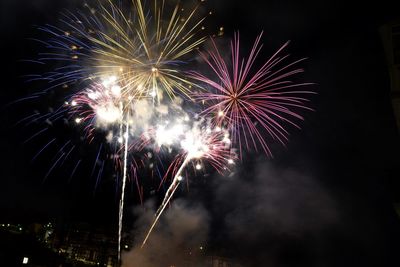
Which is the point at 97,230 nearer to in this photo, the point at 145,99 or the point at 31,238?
the point at 31,238

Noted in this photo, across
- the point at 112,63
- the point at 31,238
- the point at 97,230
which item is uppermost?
the point at 97,230

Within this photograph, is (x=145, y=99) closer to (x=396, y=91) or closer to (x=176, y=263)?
(x=396, y=91)

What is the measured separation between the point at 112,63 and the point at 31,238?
64.7 feet

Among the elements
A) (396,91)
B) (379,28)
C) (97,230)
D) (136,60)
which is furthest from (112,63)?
(97,230)

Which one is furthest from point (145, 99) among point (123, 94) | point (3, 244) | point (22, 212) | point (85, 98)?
point (22, 212)

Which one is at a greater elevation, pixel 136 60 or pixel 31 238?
pixel 136 60

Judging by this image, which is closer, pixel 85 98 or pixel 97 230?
pixel 85 98

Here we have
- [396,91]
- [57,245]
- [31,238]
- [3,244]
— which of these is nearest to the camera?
[396,91]

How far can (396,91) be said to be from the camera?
30.3ft

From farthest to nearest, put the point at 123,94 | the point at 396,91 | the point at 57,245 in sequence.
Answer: the point at 57,245 → the point at 123,94 → the point at 396,91

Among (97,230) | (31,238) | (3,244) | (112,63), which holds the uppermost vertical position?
(97,230)

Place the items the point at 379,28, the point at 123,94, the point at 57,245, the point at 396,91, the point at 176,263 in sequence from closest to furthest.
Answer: the point at 379,28, the point at 396,91, the point at 123,94, the point at 176,263, the point at 57,245

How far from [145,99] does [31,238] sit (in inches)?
752

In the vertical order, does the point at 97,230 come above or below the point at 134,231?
above
